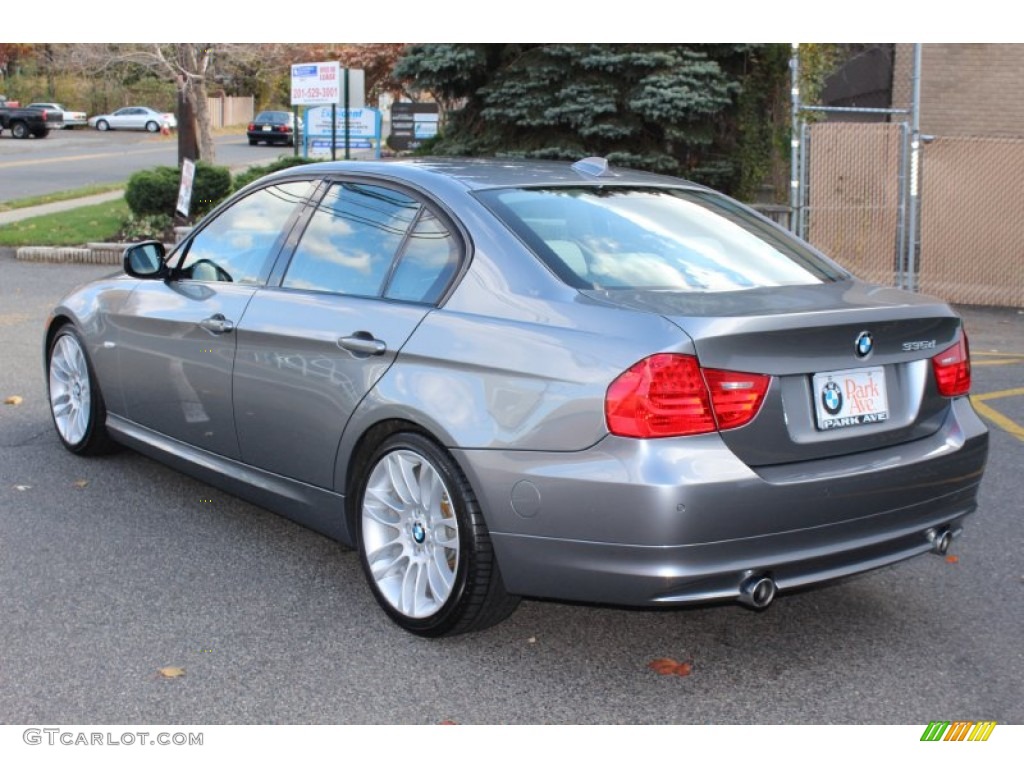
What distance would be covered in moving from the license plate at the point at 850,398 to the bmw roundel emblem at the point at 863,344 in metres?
0.05

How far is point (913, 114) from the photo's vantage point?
1316 cm

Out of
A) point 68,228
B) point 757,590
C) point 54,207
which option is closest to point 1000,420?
point 757,590

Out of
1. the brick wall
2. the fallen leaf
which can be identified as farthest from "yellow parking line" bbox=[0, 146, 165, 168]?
the fallen leaf

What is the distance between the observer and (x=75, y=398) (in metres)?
6.65

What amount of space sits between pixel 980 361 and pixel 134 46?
74.7 feet

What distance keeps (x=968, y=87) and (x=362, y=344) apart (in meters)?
17.9

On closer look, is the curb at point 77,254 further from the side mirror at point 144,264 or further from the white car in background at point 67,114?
the white car in background at point 67,114

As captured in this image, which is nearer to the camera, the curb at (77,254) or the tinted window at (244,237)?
the tinted window at (244,237)

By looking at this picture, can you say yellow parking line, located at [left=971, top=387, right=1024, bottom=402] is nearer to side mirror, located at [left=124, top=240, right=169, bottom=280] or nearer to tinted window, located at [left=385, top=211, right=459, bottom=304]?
tinted window, located at [left=385, top=211, right=459, bottom=304]

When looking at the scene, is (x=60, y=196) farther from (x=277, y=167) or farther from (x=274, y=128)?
(x=274, y=128)

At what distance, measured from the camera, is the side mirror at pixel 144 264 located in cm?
588

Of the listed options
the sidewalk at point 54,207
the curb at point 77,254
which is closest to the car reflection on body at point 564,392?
the curb at point 77,254

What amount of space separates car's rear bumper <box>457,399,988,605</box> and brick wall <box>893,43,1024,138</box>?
17.4m

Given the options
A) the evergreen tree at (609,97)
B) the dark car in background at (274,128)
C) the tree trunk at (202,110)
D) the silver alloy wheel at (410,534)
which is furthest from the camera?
the dark car in background at (274,128)
